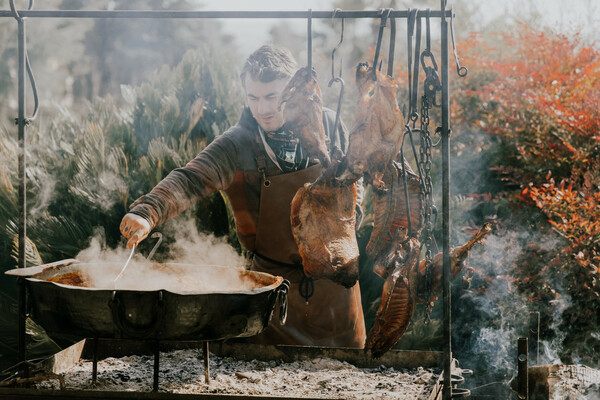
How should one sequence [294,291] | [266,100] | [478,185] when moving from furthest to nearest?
[478,185] < [294,291] < [266,100]

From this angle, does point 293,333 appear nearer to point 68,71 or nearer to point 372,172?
point 372,172

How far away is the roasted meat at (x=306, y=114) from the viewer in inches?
112

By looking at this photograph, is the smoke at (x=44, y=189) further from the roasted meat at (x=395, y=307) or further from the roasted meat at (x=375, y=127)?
the roasted meat at (x=395, y=307)

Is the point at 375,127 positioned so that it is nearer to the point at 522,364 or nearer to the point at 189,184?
the point at 189,184

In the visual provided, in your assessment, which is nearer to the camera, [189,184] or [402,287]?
[402,287]

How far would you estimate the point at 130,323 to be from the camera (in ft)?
7.86

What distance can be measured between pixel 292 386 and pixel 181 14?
1.84m

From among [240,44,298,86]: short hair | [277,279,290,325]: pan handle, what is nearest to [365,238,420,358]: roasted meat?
[277,279,290,325]: pan handle

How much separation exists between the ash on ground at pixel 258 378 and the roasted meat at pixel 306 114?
1.03 m

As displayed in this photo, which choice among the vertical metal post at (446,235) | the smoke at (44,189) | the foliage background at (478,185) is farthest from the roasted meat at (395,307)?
the smoke at (44,189)

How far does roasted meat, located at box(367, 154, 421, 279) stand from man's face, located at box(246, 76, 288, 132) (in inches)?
33.7

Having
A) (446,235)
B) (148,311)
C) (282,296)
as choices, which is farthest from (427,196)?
(148,311)

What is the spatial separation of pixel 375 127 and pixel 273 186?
97cm

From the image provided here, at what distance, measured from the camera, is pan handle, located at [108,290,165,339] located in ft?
7.75
